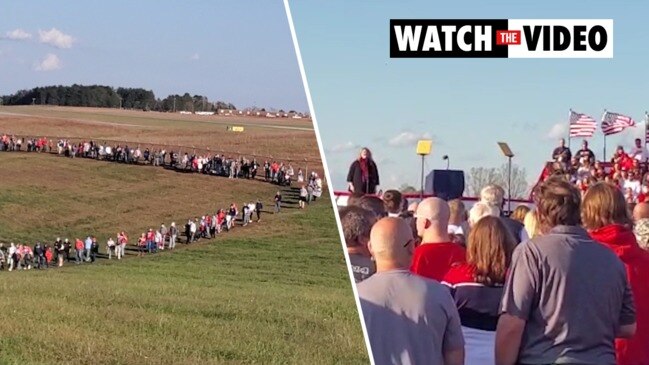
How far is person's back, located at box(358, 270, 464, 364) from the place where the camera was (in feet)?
11.2

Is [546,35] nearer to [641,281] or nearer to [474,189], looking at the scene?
[641,281]

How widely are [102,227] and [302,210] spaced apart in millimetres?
10611

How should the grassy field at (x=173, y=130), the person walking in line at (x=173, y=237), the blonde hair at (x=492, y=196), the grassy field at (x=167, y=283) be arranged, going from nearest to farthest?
the blonde hair at (x=492, y=196), the grassy field at (x=167, y=283), the person walking in line at (x=173, y=237), the grassy field at (x=173, y=130)

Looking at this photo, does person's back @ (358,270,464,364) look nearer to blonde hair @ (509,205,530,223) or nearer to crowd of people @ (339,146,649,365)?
crowd of people @ (339,146,649,365)

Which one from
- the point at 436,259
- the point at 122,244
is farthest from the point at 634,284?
the point at 122,244

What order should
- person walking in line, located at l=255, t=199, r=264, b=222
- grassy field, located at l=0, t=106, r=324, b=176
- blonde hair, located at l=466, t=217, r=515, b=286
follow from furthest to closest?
grassy field, located at l=0, t=106, r=324, b=176 < person walking in line, located at l=255, t=199, r=264, b=222 < blonde hair, located at l=466, t=217, r=515, b=286

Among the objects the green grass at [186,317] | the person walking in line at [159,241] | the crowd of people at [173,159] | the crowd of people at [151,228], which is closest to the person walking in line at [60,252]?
the crowd of people at [151,228]

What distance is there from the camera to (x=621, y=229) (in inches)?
170

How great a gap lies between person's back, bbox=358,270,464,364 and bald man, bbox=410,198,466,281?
0.86 m

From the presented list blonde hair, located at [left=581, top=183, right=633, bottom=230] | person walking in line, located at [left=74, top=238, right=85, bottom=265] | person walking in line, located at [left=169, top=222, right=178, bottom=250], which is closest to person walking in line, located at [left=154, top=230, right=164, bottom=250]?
person walking in line, located at [left=169, top=222, right=178, bottom=250]

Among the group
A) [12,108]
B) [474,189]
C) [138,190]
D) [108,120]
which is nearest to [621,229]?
[474,189]

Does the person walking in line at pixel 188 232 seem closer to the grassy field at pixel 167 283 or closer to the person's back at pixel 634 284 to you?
the grassy field at pixel 167 283

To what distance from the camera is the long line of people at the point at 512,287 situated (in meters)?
3.44

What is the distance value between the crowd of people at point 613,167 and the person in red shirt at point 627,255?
27.5 feet
